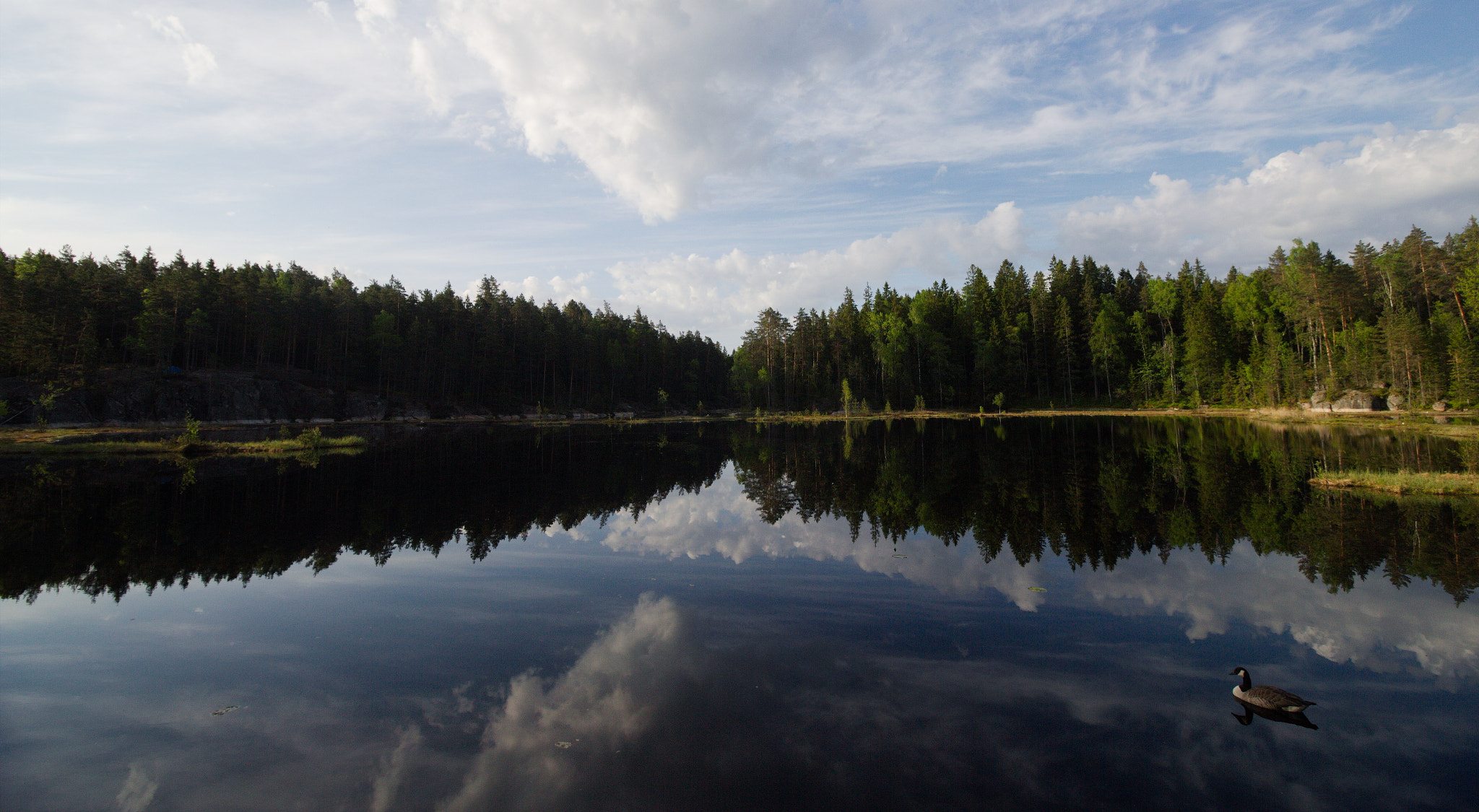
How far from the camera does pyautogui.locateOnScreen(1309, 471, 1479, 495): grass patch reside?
60.6ft

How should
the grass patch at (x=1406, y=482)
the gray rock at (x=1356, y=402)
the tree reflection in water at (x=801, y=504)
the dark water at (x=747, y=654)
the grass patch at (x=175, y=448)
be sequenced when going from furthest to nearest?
1. the gray rock at (x=1356, y=402)
2. the grass patch at (x=175, y=448)
3. the grass patch at (x=1406, y=482)
4. the tree reflection in water at (x=801, y=504)
5. the dark water at (x=747, y=654)

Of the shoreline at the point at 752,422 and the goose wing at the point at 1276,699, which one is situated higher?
the shoreline at the point at 752,422

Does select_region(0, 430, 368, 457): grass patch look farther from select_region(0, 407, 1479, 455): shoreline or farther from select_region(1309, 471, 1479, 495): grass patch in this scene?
select_region(1309, 471, 1479, 495): grass patch

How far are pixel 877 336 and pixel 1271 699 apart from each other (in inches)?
3728

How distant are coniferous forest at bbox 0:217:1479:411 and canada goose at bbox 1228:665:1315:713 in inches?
2937

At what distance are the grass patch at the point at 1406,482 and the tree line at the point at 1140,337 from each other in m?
55.2

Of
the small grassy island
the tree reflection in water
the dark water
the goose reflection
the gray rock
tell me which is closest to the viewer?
the dark water

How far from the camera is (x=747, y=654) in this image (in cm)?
880

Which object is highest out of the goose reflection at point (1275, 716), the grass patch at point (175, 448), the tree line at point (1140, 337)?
the tree line at point (1140, 337)

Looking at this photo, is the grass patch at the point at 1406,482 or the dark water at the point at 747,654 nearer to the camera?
the dark water at the point at 747,654

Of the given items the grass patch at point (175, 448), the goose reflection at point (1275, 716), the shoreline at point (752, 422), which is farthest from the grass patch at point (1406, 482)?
the grass patch at point (175, 448)

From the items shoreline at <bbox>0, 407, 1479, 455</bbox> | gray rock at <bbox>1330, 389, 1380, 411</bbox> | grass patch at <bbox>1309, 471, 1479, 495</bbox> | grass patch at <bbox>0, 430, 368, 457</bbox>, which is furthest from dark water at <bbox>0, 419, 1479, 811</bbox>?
gray rock at <bbox>1330, 389, 1380, 411</bbox>

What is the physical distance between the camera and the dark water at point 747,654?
19.2 ft

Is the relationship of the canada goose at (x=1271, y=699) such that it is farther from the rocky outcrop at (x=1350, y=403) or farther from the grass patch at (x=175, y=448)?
the rocky outcrop at (x=1350, y=403)
